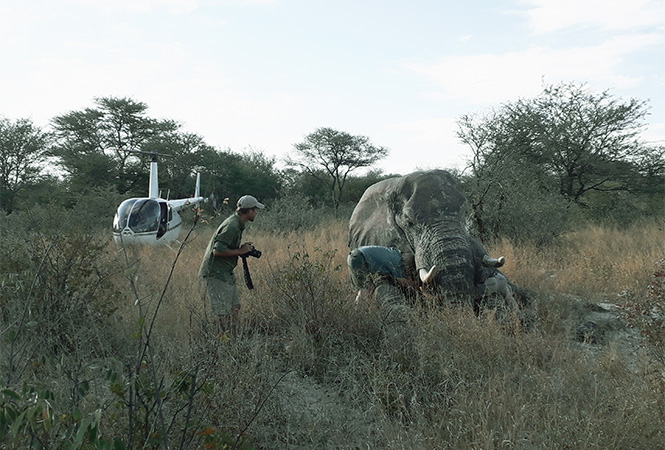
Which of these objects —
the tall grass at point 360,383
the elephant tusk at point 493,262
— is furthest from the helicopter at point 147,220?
the elephant tusk at point 493,262

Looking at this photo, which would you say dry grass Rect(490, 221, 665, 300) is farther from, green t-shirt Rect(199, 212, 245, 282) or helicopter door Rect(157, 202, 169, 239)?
helicopter door Rect(157, 202, 169, 239)

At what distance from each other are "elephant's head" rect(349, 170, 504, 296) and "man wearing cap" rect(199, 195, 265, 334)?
173 centimetres

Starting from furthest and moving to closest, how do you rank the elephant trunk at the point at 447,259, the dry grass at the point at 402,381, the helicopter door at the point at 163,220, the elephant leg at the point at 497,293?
1. the helicopter door at the point at 163,220
2. the elephant leg at the point at 497,293
3. the elephant trunk at the point at 447,259
4. the dry grass at the point at 402,381

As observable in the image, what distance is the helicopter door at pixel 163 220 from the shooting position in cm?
1327

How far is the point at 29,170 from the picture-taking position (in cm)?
2309

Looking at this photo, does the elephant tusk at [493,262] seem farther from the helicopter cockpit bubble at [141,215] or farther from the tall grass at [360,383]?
the helicopter cockpit bubble at [141,215]

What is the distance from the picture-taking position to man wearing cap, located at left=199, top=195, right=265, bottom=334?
4668mm

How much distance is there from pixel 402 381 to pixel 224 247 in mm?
2072

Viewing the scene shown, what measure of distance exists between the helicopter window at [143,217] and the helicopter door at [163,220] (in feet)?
0.34

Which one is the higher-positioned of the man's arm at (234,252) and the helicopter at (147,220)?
the man's arm at (234,252)

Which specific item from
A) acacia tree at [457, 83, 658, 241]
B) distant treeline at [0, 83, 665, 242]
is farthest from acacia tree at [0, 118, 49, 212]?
acacia tree at [457, 83, 658, 241]

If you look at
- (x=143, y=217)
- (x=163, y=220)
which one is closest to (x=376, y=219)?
(x=143, y=217)

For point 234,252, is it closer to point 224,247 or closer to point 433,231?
point 224,247

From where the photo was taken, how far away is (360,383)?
352 centimetres
